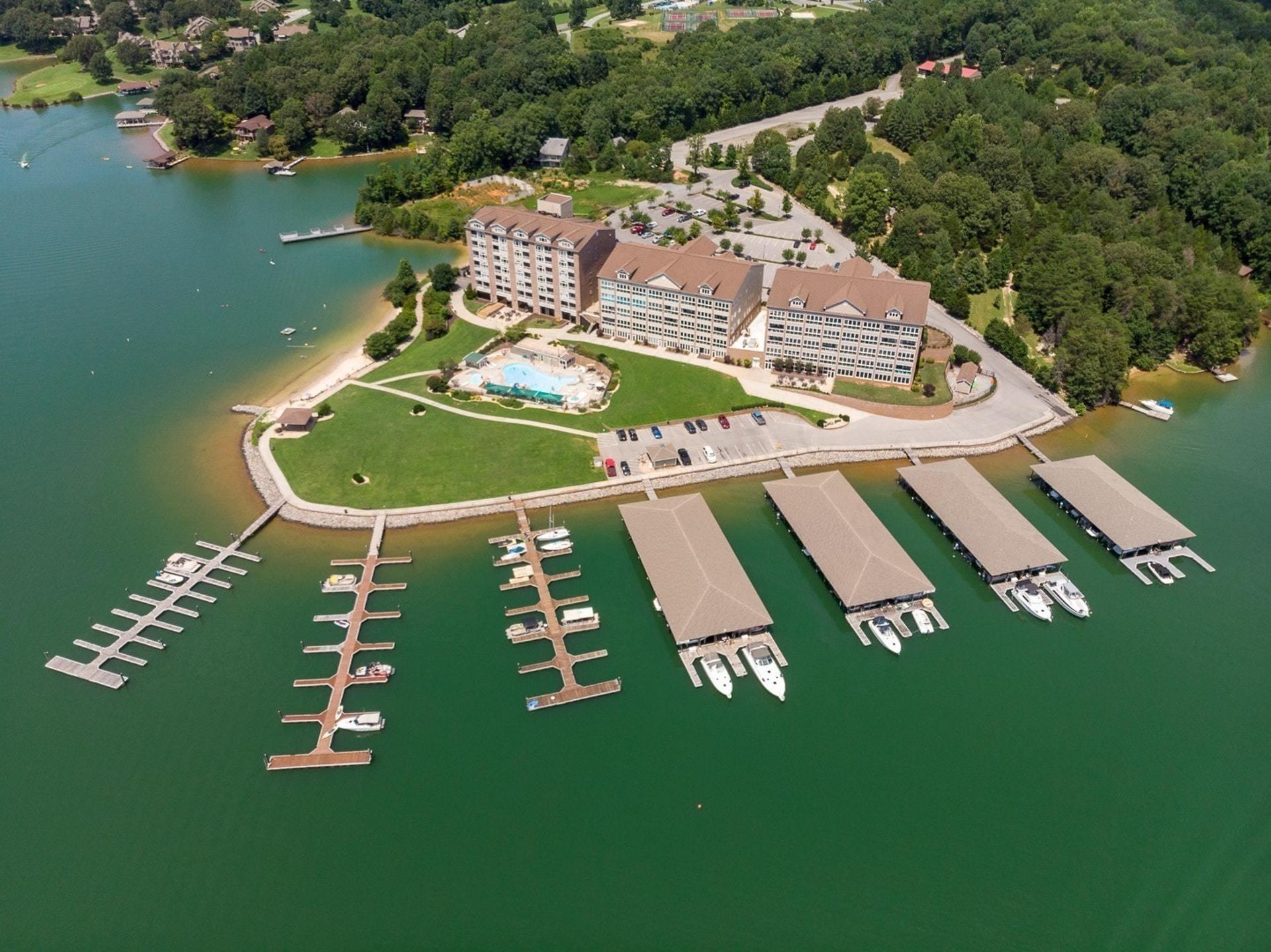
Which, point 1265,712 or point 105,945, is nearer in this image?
point 105,945

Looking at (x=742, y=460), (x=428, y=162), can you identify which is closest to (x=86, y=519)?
(x=742, y=460)

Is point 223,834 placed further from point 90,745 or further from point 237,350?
point 237,350

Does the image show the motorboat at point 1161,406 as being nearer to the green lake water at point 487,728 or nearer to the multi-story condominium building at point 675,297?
the green lake water at point 487,728

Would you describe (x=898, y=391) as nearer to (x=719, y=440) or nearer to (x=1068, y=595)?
(x=719, y=440)

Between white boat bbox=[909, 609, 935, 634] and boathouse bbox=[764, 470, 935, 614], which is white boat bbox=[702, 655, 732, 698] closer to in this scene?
boathouse bbox=[764, 470, 935, 614]

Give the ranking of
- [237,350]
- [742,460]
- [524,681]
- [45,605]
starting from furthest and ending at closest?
[237,350], [742,460], [45,605], [524,681]

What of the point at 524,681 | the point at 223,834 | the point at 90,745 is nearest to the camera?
the point at 223,834

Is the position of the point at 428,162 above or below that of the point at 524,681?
above
